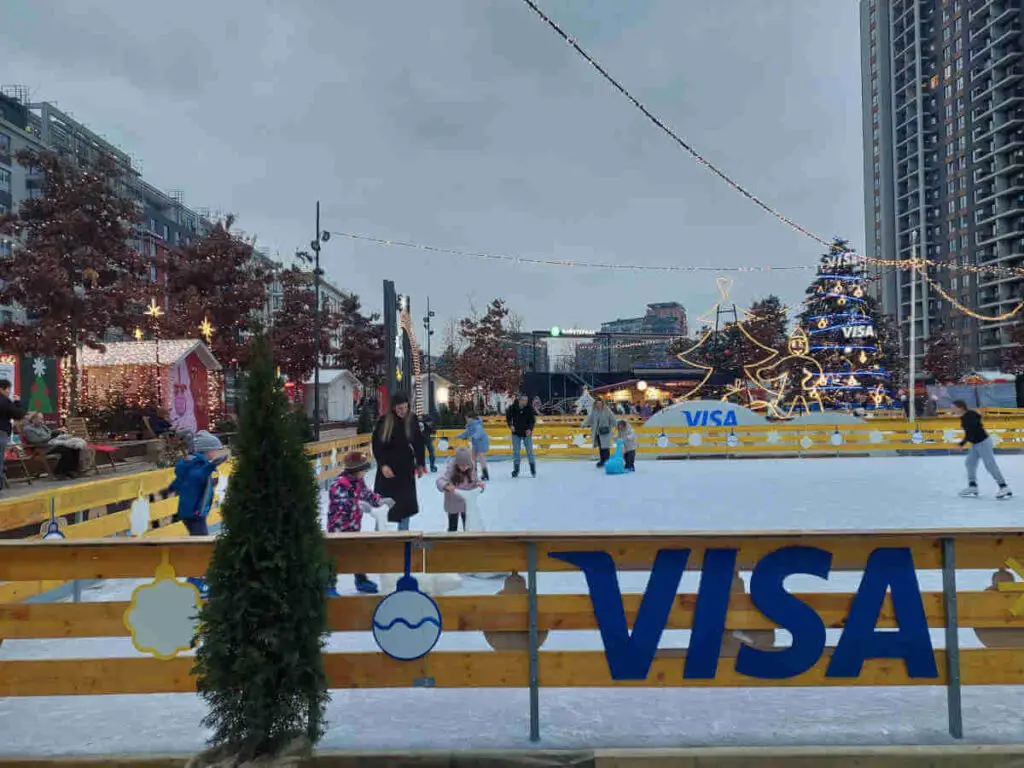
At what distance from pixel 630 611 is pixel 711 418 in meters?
17.7

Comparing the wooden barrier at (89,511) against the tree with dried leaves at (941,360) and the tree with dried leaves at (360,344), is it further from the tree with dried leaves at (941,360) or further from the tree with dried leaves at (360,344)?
the tree with dried leaves at (941,360)

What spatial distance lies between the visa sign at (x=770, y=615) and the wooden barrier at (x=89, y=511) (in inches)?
109

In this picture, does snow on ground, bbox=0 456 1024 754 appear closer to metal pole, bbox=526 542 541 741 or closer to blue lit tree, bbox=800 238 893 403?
metal pole, bbox=526 542 541 741

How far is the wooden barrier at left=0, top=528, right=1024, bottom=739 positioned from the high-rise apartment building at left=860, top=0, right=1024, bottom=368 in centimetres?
6940

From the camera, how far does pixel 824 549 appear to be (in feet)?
10.4

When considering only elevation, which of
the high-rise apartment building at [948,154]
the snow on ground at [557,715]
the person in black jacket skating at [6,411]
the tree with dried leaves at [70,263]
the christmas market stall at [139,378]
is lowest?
the snow on ground at [557,715]

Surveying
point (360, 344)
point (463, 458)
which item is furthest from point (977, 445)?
point (360, 344)

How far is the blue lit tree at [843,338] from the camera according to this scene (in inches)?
1062

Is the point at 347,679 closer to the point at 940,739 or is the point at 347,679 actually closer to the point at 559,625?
Result: the point at 559,625

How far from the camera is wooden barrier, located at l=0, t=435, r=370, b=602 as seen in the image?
5.47 m

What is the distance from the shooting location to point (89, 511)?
6609mm

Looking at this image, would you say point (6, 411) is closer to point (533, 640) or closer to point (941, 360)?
point (533, 640)

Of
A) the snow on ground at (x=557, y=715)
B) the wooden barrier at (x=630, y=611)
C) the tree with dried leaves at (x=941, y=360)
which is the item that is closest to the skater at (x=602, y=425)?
the snow on ground at (x=557, y=715)

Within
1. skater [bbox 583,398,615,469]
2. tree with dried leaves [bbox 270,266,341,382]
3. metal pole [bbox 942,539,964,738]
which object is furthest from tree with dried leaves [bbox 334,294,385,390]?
metal pole [bbox 942,539,964,738]
